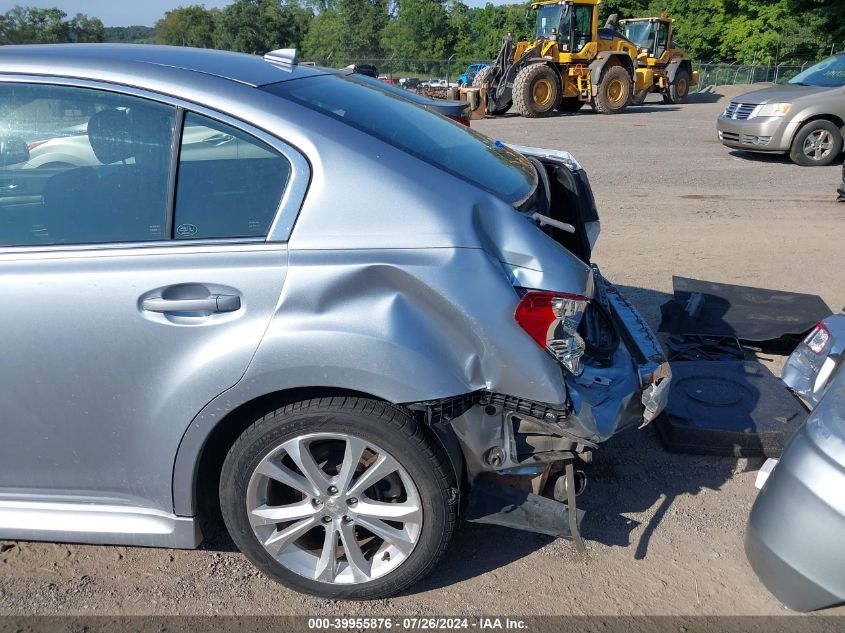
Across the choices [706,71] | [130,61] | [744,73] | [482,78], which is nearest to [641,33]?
[482,78]

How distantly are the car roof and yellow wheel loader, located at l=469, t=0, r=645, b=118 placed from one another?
19.6 meters

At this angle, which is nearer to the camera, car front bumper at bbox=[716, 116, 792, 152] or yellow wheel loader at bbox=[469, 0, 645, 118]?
car front bumper at bbox=[716, 116, 792, 152]

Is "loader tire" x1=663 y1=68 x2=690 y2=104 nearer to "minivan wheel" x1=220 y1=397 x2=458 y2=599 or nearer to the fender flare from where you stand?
the fender flare

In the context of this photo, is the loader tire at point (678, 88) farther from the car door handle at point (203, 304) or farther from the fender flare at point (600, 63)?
the car door handle at point (203, 304)

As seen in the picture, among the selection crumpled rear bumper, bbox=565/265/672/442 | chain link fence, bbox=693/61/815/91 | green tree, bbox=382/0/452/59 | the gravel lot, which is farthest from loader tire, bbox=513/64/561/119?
green tree, bbox=382/0/452/59

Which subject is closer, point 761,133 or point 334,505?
point 334,505

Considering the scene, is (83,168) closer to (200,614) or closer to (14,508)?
(14,508)

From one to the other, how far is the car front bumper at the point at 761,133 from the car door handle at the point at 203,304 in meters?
11.7

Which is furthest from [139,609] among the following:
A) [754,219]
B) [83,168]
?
[754,219]

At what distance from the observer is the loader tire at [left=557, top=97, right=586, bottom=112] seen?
933 inches

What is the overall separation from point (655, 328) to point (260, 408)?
3.38m

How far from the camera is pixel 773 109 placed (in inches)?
465

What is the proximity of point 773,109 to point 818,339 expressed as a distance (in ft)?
30.5

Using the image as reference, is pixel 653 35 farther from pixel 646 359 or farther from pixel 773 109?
pixel 646 359
